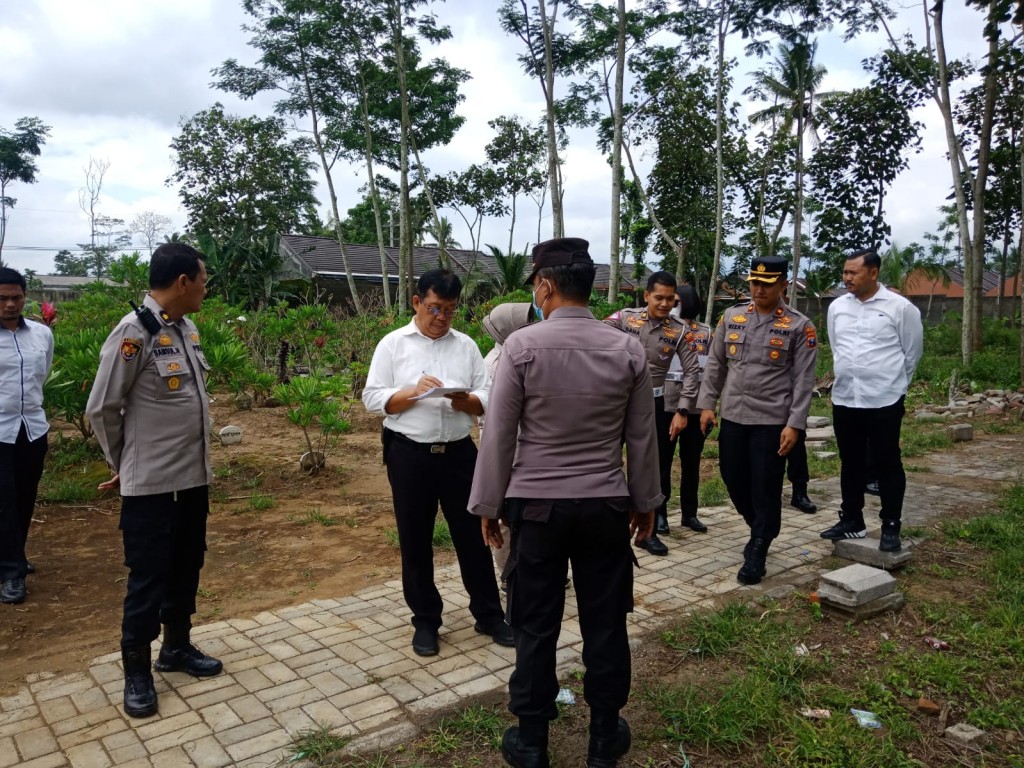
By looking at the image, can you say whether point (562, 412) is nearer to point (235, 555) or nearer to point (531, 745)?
point (531, 745)

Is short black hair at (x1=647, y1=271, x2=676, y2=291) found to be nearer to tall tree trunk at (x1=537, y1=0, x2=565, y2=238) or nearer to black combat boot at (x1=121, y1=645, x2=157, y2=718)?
black combat boot at (x1=121, y1=645, x2=157, y2=718)

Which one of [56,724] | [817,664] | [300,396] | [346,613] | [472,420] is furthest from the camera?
[300,396]

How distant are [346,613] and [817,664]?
2414 millimetres

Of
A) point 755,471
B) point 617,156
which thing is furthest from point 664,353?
point 617,156

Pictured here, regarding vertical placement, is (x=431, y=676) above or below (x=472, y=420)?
below

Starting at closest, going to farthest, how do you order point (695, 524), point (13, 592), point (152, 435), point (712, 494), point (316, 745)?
point (316, 745) < point (152, 435) < point (13, 592) < point (695, 524) < point (712, 494)

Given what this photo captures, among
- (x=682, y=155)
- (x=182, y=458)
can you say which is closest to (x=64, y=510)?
(x=182, y=458)

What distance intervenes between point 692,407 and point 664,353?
416 mm

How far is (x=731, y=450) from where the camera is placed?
15.6 ft

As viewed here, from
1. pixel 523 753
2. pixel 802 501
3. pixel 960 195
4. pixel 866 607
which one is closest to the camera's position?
pixel 523 753

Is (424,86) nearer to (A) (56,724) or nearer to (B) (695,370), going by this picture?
(B) (695,370)

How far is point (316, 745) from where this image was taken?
2.82 metres

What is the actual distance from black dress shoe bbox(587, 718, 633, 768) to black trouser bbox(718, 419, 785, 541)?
2257 mm

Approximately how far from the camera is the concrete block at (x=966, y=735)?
9.67 ft
